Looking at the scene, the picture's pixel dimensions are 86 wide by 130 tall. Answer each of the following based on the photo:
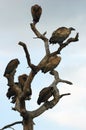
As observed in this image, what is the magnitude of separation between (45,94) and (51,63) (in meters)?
0.91

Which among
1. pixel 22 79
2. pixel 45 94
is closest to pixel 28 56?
pixel 22 79

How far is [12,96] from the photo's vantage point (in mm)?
9258

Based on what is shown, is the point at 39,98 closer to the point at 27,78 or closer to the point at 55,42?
the point at 27,78

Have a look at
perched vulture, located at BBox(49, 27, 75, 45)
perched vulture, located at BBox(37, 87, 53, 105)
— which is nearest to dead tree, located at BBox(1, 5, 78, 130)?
perched vulture, located at BBox(37, 87, 53, 105)

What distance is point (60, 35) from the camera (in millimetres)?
→ 9375

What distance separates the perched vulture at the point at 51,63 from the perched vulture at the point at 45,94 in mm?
570

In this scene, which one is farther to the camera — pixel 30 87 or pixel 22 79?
pixel 22 79

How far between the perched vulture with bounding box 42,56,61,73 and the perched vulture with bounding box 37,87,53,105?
1.87ft

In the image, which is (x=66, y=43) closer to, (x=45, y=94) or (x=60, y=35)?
(x=60, y=35)

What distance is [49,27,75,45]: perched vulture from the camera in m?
9.30

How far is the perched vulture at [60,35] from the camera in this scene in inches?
366

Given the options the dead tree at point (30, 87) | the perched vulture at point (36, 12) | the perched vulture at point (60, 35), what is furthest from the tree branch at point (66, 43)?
the perched vulture at point (36, 12)

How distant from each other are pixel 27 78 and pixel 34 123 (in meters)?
1.35

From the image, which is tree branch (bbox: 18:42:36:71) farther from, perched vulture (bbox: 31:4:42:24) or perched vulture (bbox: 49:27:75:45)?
perched vulture (bbox: 49:27:75:45)
